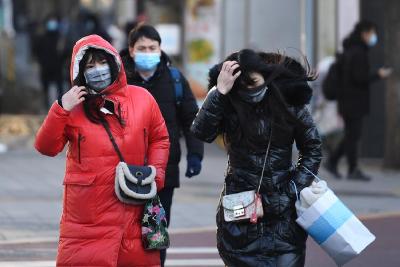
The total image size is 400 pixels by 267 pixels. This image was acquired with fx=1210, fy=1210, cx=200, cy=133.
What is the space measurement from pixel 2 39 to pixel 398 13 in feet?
46.9

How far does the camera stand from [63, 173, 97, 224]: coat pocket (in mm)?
6301

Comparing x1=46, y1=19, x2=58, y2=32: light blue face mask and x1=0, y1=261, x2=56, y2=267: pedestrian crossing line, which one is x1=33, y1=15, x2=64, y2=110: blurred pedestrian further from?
x1=0, y1=261, x2=56, y2=267: pedestrian crossing line

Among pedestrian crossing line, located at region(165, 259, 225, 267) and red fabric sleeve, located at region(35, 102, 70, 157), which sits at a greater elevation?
red fabric sleeve, located at region(35, 102, 70, 157)

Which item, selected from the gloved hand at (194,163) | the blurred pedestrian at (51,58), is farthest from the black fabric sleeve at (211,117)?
the blurred pedestrian at (51,58)

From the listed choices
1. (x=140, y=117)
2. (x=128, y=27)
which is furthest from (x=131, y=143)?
(x=128, y=27)

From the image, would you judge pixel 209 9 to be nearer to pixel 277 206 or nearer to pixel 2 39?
pixel 2 39

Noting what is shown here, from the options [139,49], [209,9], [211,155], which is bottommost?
[211,155]

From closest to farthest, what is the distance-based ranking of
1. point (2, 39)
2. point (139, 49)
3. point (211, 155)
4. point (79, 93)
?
point (79, 93), point (139, 49), point (211, 155), point (2, 39)

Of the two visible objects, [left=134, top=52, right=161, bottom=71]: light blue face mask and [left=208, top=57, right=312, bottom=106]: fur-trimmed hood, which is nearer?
[left=208, top=57, right=312, bottom=106]: fur-trimmed hood

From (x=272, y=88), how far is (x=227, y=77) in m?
0.26

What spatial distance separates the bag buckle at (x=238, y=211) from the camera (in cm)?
632

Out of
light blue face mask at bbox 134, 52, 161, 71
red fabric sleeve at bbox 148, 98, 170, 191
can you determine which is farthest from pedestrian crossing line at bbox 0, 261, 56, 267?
red fabric sleeve at bbox 148, 98, 170, 191

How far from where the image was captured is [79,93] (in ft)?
20.7

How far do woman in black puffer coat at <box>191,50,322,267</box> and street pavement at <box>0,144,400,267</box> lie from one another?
10.8 ft
